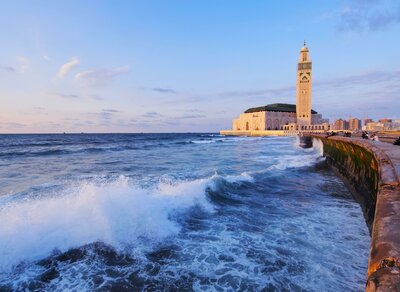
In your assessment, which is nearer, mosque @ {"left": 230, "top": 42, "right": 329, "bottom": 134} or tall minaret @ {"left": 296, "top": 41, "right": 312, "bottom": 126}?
tall minaret @ {"left": 296, "top": 41, "right": 312, "bottom": 126}

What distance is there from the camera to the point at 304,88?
326 ft

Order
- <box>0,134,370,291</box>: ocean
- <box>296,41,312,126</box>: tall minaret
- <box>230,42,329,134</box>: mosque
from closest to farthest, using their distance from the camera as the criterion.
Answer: <box>0,134,370,291</box>: ocean < <box>296,41,312,126</box>: tall minaret < <box>230,42,329,134</box>: mosque

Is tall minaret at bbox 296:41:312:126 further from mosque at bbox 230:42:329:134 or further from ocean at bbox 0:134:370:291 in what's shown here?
ocean at bbox 0:134:370:291

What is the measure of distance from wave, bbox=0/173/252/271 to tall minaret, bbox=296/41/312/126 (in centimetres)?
10111

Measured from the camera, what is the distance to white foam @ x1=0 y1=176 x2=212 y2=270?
18.7 ft

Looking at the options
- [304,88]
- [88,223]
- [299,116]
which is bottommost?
[88,223]

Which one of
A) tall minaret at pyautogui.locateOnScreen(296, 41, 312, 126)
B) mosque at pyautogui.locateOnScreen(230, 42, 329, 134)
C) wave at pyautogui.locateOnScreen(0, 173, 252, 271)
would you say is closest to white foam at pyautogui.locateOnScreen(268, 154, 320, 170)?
wave at pyautogui.locateOnScreen(0, 173, 252, 271)

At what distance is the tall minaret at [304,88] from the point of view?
325 ft

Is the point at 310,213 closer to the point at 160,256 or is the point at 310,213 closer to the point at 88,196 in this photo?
the point at 160,256

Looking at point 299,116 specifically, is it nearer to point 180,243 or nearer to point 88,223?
point 180,243

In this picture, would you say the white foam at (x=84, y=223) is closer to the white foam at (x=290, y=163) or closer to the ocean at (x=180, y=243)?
the ocean at (x=180, y=243)

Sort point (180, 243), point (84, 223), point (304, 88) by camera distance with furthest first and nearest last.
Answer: point (304, 88) → point (84, 223) → point (180, 243)

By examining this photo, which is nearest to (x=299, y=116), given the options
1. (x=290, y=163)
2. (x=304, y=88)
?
(x=304, y=88)

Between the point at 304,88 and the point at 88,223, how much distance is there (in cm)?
10442
